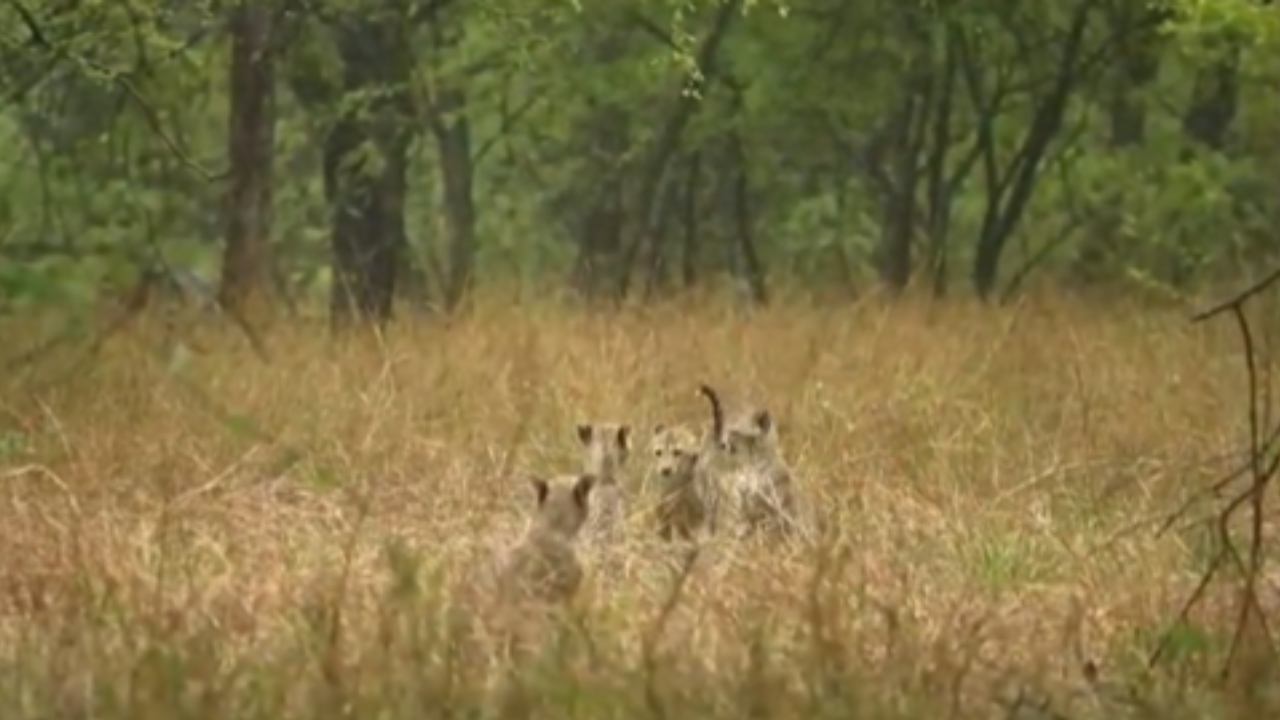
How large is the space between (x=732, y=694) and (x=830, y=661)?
29 centimetres

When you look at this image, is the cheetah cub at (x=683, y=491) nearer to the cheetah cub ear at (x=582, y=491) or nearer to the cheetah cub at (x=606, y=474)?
the cheetah cub at (x=606, y=474)

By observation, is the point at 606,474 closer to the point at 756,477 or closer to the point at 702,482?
the point at 702,482

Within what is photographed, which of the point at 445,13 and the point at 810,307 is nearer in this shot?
the point at 810,307

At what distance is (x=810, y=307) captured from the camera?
15969 mm

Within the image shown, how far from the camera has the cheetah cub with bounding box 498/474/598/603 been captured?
21.5ft

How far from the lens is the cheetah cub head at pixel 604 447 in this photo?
8.61 m

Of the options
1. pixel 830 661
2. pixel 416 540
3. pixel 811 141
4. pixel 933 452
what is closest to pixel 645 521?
pixel 416 540

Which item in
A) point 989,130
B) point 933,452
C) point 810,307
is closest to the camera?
point 933,452

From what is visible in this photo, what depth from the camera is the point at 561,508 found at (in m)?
7.12

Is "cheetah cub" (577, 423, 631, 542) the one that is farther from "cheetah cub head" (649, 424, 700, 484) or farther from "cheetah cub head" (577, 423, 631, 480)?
"cheetah cub head" (649, 424, 700, 484)

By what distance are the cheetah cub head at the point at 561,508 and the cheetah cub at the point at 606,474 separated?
40 centimetres

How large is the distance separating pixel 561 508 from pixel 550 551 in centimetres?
29

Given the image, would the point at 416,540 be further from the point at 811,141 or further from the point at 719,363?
the point at 811,141

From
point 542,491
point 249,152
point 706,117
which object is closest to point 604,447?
point 542,491
